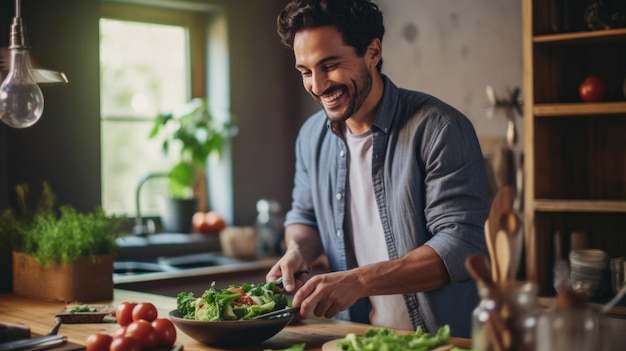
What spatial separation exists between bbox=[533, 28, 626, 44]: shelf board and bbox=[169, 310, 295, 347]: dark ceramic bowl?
2.35m

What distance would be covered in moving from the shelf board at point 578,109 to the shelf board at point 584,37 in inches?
11.4

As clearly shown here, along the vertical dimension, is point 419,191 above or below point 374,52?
below

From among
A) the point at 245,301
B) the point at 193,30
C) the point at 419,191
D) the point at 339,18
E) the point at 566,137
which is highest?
the point at 193,30

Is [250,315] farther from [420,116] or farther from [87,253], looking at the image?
[87,253]

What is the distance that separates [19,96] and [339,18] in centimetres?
96

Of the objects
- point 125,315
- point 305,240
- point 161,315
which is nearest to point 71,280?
point 161,315

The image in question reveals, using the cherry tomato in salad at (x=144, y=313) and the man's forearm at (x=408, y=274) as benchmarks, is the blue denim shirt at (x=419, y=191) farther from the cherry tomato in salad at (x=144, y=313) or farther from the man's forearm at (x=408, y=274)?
the cherry tomato in salad at (x=144, y=313)

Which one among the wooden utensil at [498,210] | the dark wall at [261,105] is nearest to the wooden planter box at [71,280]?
the wooden utensil at [498,210]

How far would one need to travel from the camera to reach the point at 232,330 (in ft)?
6.48

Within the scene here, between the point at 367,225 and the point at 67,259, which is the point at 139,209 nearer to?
the point at 67,259

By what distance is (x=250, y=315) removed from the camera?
2.04m

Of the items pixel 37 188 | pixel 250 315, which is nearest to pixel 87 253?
pixel 37 188

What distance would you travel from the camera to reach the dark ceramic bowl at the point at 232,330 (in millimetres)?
1972

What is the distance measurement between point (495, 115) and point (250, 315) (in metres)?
3.05
